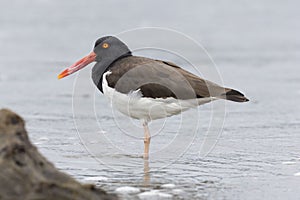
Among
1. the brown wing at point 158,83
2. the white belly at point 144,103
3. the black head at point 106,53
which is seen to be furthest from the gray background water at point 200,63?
the black head at point 106,53

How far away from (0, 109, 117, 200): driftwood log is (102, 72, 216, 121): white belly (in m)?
2.48

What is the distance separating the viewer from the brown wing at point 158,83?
598 cm

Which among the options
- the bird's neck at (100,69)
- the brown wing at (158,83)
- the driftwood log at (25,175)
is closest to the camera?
the driftwood log at (25,175)

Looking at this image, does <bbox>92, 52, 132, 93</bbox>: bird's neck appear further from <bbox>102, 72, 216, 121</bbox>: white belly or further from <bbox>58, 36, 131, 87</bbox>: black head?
<bbox>102, 72, 216, 121</bbox>: white belly

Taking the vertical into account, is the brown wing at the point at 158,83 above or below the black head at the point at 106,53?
below

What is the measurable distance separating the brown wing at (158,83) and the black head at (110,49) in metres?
0.42

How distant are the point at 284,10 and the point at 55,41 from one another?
6749 mm

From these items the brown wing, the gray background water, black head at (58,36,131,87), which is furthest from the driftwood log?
black head at (58,36,131,87)

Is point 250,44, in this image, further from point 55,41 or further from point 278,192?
point 278,192

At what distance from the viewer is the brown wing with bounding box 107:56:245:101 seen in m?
5.98

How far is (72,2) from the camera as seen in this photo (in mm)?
17688

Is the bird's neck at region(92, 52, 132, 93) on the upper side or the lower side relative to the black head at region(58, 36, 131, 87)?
lower

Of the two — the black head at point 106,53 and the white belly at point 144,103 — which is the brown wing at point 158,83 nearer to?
the white belly at point 144,103

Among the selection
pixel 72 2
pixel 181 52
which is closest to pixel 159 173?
pixel 181 52
